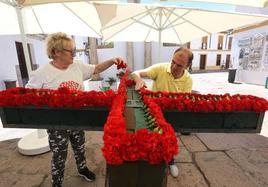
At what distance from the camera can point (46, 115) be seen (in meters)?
1.47

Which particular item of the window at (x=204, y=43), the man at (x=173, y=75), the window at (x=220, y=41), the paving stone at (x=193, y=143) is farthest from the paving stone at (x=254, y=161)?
the window at (x=220, y=41)

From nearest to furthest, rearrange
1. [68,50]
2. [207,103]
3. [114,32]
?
1. [207,103]
2. [68,50]
3. [114,32]

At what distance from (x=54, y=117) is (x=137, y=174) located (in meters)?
0.99

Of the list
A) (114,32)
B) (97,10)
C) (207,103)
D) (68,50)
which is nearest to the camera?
(207,103)

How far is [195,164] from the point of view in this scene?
9.32 ft

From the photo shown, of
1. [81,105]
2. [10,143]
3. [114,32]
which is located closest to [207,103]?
[81,105]

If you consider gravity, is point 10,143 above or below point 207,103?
below

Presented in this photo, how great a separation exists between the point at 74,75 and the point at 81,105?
1.82ft

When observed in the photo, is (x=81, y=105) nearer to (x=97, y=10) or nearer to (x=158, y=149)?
(x=158, y=149)

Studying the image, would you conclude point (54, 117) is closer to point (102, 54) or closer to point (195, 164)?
point (195, 164)

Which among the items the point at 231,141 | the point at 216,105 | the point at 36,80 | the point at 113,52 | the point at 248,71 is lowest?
the point at 231,141

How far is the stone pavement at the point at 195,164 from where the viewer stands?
2.44m

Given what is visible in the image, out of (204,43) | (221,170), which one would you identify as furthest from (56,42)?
(204,43)

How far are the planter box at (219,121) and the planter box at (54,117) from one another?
0.57 metres
